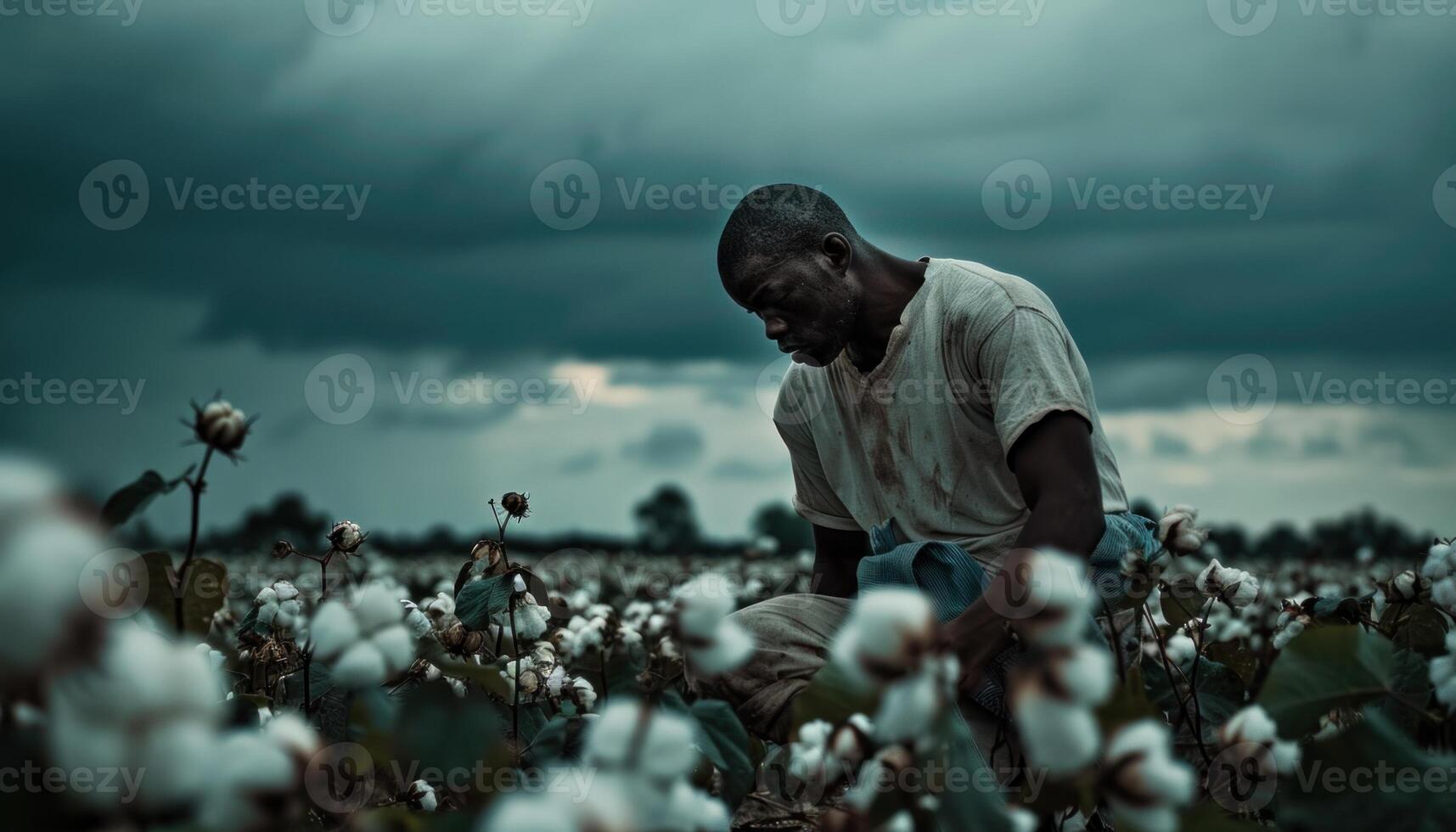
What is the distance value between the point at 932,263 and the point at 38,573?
2.61 meters

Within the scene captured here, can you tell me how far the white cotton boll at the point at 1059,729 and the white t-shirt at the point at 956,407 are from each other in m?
1.46

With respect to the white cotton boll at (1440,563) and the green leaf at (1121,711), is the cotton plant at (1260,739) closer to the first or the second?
the green leaf at (1121,711)

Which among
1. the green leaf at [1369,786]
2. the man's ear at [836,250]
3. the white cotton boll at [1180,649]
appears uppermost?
the man's ear at [836,250]

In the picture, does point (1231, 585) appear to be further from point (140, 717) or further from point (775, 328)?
point (140, 717)

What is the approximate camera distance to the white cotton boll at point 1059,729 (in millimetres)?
1118

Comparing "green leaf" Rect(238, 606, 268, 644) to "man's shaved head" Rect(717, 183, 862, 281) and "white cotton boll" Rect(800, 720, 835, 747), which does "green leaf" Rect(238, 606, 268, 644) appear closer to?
"man's shaved head" Rect(717, 183, 862, 281)

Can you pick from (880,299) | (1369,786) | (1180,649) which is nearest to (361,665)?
(1369,786)

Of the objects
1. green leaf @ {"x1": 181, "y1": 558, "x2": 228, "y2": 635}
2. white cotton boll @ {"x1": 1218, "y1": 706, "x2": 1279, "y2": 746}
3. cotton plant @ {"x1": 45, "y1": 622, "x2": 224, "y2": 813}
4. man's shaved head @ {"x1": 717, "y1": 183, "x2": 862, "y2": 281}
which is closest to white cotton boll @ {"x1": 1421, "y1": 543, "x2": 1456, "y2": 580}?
white cotton boll @ {"x1": 1218, "y1": 706, "x2": 1279, "y2": 746}

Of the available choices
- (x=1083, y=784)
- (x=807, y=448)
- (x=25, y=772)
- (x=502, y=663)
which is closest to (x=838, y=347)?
(x=807, y=448)

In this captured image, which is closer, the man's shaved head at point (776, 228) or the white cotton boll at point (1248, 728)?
the white cotton boll at point (1248, 728)

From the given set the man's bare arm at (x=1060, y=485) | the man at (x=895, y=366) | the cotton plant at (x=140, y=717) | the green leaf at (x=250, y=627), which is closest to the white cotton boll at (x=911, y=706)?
the cotton plant at (x=140, y=717)

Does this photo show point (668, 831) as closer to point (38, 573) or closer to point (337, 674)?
point (337, 674)

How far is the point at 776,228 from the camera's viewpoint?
2998 mm

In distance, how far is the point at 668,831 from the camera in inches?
47.0
